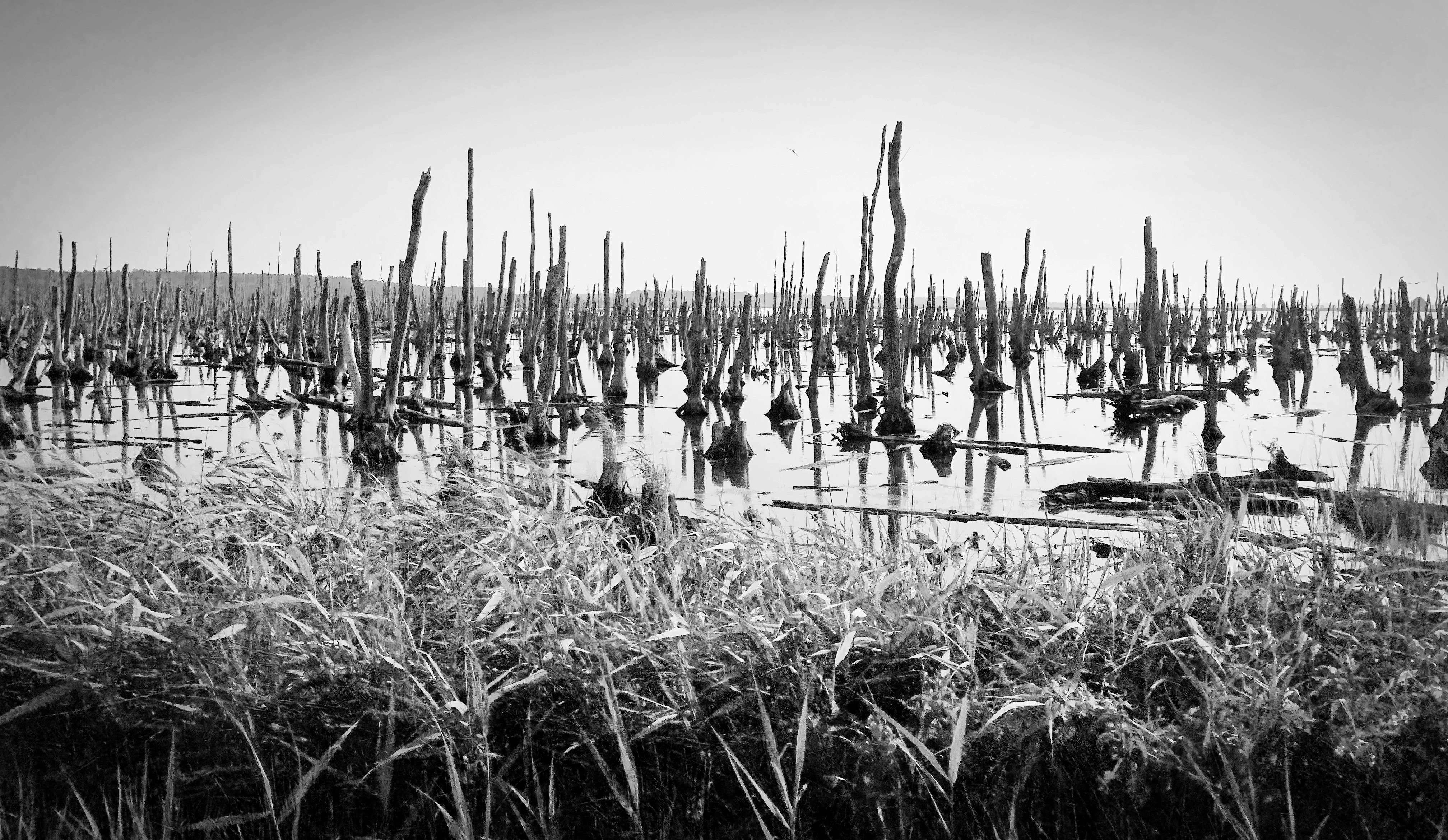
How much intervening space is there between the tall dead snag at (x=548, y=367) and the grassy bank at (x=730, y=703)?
8.33m

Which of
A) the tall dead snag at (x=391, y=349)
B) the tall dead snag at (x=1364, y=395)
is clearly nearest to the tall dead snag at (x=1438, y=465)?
the tall dead snag at (x=1364, y=395)

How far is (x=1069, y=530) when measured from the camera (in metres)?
6.52

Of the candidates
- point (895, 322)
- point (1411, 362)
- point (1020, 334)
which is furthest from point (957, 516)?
point (1020, 334)

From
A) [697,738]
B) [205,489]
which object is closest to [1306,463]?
[697,738]

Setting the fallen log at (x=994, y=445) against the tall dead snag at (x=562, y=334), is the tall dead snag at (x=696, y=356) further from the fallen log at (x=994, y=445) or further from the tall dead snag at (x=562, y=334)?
the fallen log at (x=994, y=445)

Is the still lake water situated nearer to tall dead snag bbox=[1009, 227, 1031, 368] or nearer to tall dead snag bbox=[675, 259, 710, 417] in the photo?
tall dead snag bbox=[675, 259, 710, 417]

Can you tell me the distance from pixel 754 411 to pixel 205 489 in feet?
38.3

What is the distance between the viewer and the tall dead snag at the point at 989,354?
1989cm

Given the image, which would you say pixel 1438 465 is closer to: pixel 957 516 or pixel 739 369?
pixel 957 516

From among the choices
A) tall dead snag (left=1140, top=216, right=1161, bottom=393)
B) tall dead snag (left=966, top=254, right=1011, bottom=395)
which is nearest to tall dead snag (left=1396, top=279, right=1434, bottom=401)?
tall dead snag (left=1140, top=216, right=1161, bottom=393)

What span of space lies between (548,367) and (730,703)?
10.7 meters

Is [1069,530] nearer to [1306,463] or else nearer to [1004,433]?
[1306,463]

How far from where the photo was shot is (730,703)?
281 centimetres

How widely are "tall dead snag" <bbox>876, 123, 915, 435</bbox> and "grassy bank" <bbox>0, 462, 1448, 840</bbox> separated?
9.02 metres
